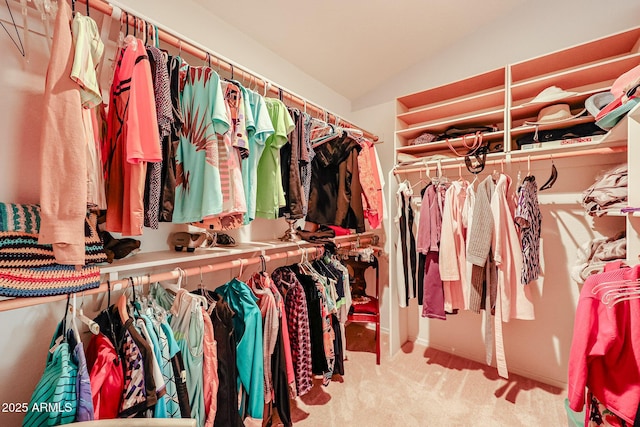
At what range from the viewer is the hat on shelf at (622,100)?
105 centimetres

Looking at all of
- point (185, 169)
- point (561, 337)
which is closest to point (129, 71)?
point (185, 169)

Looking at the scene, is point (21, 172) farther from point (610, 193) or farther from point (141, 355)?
point (610, 193)

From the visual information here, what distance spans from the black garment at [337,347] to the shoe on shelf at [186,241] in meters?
1.00

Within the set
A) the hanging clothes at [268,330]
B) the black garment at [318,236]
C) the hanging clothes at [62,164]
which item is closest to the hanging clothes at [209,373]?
the hanging clothes at [268,330]

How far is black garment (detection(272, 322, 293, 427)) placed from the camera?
137 centimetres

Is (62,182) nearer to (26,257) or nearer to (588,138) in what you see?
(26,257)

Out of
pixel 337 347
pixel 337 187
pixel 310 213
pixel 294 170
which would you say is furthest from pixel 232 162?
pixel 337 347

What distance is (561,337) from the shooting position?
1.90 m

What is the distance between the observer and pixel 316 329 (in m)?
1.66

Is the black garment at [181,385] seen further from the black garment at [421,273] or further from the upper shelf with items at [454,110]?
the upper shelf with items at [454,110]

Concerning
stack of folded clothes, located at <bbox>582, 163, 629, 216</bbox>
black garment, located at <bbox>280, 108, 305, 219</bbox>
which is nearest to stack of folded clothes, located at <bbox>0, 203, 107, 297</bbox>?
black garment, located at <bbox>280, 108, 305, 219</bbox>

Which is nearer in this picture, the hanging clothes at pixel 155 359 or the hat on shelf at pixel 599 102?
the hanging clothes at pixel 155 359

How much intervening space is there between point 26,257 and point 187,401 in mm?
755

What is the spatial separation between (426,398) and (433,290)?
71 centimetres
